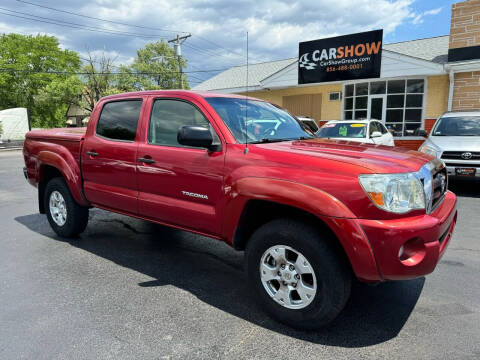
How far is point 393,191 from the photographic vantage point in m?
2.40

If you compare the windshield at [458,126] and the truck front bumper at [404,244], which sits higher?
the windshield at [458,126]

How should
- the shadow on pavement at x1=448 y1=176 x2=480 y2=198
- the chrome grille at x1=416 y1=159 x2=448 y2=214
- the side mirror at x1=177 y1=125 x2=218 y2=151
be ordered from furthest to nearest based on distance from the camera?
the shadow on pavement at x1=448 y1=176 x2=480 y2=198 → the side mirror at x1=177 y1=125 x2=218 y2=151 → the chrome grille at x1=416 y1=159 x2=448 y2=214

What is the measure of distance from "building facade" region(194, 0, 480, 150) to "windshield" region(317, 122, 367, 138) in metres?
1.55

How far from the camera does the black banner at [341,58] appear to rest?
14648 millimetres

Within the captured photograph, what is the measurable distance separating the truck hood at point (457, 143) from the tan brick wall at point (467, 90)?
656 centimetres

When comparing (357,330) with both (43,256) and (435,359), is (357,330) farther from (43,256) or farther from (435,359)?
(43,256)

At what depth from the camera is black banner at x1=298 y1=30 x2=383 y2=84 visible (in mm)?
14648

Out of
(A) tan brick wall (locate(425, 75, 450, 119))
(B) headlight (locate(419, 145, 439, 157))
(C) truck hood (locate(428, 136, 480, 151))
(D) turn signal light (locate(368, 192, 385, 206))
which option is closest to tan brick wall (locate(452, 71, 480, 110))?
(A) tan brick wall (locate(425, 75, 450, 119))

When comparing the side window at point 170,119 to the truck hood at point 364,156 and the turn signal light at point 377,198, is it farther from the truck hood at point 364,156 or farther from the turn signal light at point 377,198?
the turn signal light at point 377,198

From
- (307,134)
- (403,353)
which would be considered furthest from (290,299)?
(307,134)

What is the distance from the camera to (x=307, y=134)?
3.88 metres

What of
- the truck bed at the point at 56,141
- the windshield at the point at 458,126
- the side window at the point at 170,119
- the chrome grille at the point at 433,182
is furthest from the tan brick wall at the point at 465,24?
the truck bed at the point at 56,141

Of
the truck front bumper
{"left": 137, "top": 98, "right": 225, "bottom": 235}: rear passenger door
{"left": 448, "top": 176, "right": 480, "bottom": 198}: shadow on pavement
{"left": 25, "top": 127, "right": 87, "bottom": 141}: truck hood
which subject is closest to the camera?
the truck front bumper

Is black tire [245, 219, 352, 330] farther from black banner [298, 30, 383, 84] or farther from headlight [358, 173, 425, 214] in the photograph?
black banner [298, 30, 383, 84]
